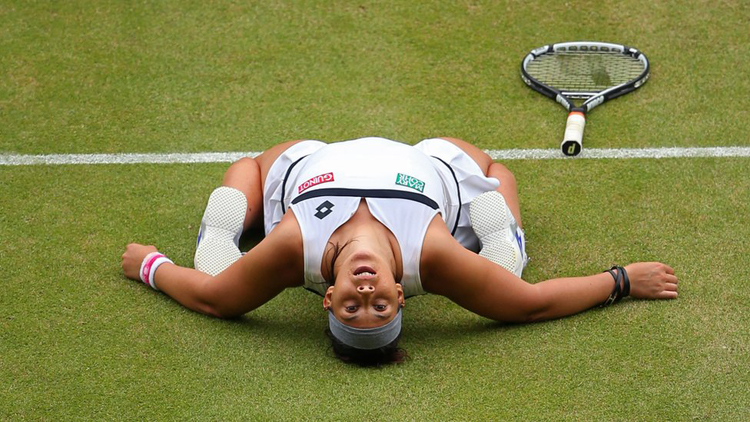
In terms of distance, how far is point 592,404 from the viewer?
497 cm

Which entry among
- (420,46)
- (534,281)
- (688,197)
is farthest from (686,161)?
(420,46)

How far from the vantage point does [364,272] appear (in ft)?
15.6

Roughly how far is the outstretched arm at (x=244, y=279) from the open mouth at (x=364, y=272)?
537 millimetres

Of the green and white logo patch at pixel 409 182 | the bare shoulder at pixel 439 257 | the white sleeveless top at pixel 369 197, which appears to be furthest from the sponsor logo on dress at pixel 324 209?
the bare shoulder at pixel 439 257

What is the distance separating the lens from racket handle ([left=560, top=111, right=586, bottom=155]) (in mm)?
7040

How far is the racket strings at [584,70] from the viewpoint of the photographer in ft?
25.4

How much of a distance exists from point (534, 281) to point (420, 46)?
3095mm

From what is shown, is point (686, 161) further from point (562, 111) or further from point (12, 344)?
point (12, 344)

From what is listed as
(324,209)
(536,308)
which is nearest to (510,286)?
(536,308)

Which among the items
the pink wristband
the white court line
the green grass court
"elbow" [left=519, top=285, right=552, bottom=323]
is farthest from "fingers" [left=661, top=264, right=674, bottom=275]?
the pink wristband

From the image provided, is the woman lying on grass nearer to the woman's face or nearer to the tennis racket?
the woman's face

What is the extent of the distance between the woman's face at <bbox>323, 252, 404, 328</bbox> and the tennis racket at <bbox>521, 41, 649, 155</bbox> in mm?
3259

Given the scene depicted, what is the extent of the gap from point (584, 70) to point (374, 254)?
3.71 m

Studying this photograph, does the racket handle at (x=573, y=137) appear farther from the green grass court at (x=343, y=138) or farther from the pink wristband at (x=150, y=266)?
the pink wristband at (x=150, y=266)
